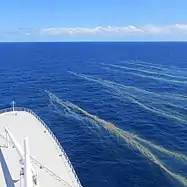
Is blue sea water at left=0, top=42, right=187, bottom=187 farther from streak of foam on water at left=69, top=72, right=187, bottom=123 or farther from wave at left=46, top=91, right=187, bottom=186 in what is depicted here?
wave at left=46, top=91, right=187, bottom=186

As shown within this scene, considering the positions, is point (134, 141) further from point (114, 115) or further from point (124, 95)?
point (124, 95)

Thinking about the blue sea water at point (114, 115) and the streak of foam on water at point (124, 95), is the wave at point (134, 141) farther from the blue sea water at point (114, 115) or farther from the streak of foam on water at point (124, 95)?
the streak of foam on water at point (124, 95)

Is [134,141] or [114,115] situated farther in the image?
[114,115]

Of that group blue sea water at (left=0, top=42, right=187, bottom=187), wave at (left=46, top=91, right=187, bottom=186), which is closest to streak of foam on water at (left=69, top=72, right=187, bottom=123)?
blue sea water at (left=0, top=42, right=187, bottom=187)

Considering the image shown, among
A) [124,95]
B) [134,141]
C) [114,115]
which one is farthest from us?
[124,95]

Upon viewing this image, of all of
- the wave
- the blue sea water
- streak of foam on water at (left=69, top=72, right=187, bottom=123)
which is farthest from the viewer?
streak of foam on water at (left=69, top=72, right=187, bottom=123)

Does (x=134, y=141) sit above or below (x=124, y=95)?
below

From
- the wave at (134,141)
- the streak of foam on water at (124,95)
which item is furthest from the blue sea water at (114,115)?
the wave at (134,141)

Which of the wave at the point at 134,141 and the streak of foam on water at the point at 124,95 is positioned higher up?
the streak of foam on water at the point at 124,95

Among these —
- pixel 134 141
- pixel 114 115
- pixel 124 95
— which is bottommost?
pixel 134 141

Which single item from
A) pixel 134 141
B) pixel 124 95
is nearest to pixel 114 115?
pixel 134 141

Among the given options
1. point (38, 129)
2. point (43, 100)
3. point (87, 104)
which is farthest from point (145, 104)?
point (38, 129)
